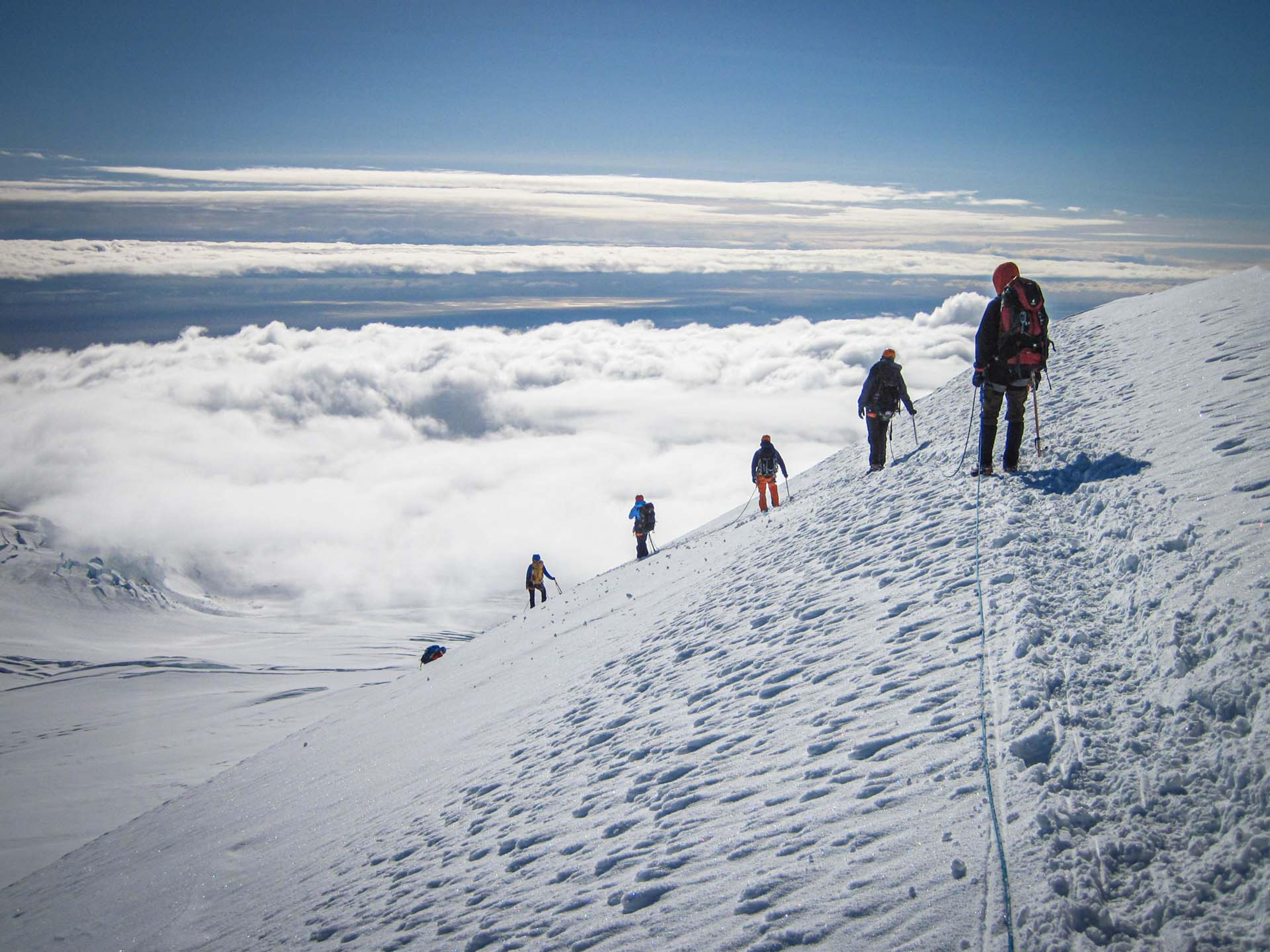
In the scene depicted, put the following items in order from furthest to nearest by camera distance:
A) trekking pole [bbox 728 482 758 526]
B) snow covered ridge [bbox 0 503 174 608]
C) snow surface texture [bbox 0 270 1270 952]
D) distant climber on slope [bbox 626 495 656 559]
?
snow covered ridge [bbox 0 503 174 608] < distant climber on slope [bbox 626 495 656 559] < trekking pole [bbox 728 482 758 526] < snow surface texture [bbox 0 270 1270 952]

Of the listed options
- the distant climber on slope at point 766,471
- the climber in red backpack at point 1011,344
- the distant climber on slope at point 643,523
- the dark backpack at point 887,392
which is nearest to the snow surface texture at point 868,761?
the climber in red backpack at point 1011,344

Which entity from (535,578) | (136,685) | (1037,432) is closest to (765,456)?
(1037,432)

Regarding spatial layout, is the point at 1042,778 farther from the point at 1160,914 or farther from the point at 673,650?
the point at 673,650

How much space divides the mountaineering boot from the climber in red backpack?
0.09ft

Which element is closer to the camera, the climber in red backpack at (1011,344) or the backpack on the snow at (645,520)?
the climber in red backpack at (1011,344)

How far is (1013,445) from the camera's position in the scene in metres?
10.0

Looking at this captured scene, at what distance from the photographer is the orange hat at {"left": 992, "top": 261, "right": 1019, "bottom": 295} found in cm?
918

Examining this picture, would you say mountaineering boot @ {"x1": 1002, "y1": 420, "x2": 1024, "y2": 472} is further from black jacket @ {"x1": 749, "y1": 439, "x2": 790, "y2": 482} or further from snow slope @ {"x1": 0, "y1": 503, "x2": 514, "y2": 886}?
snow slope @ {"x1": 0, "y1": 503, "x2": 514, "y2": 886}

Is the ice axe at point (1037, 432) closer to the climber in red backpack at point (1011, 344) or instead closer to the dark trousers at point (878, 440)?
the climber in red backpack at point (1011, 344)

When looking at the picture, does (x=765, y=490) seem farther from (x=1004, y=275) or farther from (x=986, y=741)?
(x=986, y=741)

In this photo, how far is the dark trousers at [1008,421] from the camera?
377 inches

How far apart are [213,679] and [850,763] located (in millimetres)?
65468

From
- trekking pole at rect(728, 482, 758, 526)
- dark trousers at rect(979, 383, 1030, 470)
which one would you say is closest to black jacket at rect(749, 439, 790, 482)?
trekking pole at rect(728, 482, 758, 526)

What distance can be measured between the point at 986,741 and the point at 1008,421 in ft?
20.9
